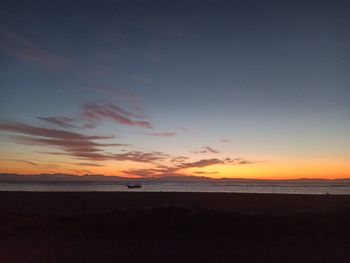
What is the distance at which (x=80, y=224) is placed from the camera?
17.5 meters

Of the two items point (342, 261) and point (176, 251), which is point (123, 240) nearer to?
point (176, 251)

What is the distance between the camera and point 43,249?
13.9 meters

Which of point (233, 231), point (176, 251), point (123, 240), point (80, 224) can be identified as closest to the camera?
point (176, 251)

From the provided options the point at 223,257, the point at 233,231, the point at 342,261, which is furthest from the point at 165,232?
the point at 342,261

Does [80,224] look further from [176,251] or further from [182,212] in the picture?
[176,251]

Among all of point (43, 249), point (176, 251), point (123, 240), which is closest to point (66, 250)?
point (43, 249)

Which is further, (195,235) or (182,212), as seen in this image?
(182,212)

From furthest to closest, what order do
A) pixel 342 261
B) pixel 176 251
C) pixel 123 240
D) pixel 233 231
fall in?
pixel 233 231 → pixel 123 240 → pixel 176 251 → pixel 342 261

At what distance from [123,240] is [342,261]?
7422mm

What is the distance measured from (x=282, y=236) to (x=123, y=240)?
19.5ft

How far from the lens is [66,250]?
13836 mm

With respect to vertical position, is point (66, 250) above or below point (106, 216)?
below

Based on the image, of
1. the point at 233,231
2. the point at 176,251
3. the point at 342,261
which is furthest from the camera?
the point at 233,231

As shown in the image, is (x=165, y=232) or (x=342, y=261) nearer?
(x=342, y=261)
